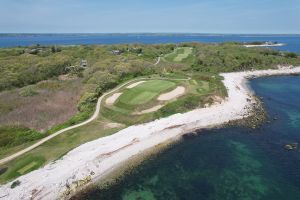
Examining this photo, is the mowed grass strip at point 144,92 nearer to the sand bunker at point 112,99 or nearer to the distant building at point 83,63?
the sand bunker at point 112,99

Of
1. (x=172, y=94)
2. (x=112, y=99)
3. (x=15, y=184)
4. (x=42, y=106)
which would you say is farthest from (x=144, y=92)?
(x=15, y=184)

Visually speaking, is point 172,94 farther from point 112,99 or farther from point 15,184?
point 15,184

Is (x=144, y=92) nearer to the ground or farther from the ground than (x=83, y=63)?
nearer to the ground

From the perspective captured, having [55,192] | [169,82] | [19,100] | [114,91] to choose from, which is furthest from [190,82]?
[55,192]

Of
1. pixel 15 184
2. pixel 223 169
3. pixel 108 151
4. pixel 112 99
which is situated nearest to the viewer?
pixel 15 184

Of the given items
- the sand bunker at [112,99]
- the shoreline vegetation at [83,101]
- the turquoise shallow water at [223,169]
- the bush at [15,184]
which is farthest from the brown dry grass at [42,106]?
the turquoise shallow water at [223,169]

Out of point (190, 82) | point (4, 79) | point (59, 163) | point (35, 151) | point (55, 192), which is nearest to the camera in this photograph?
point (55, 192)

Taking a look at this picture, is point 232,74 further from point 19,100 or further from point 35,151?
point 35,151
